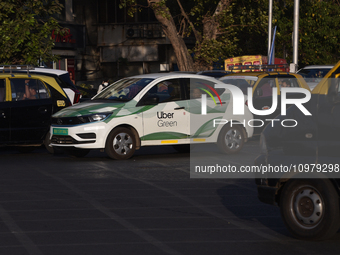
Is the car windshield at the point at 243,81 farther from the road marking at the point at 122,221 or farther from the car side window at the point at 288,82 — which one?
the road marking at the point at 122,221

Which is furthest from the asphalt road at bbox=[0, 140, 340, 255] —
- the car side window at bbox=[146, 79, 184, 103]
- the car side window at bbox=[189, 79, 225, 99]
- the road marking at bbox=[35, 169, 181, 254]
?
the car side window at bbox=[189, 79, 225, 99]

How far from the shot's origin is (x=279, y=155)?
6.48m

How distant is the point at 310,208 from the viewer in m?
6.17

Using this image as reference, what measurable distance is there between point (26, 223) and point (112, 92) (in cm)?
681

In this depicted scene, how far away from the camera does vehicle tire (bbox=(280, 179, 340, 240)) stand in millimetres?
5957

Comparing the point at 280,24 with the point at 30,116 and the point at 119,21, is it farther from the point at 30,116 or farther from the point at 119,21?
the point at 30,116

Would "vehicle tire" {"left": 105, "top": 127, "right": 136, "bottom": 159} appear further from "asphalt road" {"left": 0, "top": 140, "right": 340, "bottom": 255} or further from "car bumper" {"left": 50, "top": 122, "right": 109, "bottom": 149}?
"asphalt road" {"left": 0, "top": 140, "right": 340, "bottom": 255}

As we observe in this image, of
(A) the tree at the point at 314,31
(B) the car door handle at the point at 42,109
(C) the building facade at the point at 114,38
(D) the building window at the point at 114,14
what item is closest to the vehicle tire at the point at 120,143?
(B) the car door handle at the point at 42,109

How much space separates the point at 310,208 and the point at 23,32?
569 inches

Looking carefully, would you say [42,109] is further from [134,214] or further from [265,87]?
[134,214]

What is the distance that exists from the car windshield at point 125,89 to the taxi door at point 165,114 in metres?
0.26

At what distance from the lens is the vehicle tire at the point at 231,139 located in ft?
44.8

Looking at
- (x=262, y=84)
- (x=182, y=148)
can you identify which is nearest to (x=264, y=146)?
(x=182, y=148)

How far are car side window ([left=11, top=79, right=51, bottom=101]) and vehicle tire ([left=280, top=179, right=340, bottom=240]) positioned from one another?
8669 millimetres
